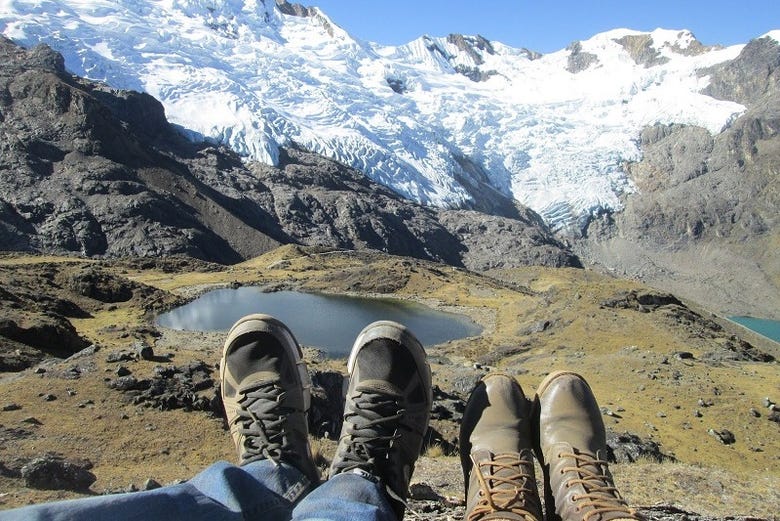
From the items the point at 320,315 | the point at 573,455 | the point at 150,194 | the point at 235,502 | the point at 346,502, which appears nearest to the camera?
the point at 235,502

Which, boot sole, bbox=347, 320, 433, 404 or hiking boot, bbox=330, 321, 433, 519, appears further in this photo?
boot sole, bbox=347, 320, 433, 404

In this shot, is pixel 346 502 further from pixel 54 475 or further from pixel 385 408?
pixel 54 475

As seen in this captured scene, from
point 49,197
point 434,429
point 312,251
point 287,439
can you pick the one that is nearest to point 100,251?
point 49,197

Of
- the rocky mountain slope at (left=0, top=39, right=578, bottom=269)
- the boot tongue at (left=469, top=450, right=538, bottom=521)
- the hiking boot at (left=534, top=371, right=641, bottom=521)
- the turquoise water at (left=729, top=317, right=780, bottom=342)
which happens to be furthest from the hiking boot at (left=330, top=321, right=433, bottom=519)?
the turquoise water at (left=729, top=317, right=780, bottom=342)

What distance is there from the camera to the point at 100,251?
Result: 9731cm

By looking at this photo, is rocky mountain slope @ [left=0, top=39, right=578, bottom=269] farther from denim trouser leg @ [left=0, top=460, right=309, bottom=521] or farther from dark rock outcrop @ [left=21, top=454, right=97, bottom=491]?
denim trouser leg @ [left=0, top=460, right=309, bottom=521]

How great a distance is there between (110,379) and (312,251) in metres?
78.9

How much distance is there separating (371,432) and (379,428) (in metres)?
0.12

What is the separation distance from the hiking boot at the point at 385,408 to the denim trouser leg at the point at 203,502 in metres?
0.54

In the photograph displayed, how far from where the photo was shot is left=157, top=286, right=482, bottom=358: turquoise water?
4331cm

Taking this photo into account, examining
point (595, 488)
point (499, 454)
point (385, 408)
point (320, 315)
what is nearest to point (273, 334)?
point (385, 408)

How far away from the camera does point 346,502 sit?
3.54 meters

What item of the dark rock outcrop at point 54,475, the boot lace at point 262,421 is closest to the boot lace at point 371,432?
the boot lace at point 262,421

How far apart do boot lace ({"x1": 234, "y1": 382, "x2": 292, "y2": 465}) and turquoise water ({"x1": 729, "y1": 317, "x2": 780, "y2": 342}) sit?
162249mm
